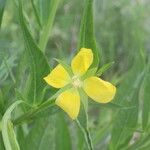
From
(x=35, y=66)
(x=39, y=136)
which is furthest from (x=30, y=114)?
(x=39, y=136)

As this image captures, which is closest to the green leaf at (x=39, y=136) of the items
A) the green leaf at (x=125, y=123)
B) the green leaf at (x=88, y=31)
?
the green leaf at (x=125, y=123)

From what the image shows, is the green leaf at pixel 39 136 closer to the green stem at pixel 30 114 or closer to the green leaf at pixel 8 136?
the green stem at pixel 30 114

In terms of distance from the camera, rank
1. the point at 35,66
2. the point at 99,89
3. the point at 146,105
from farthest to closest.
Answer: the point at 146,105 → the point at 35,66 → the point at 99,89

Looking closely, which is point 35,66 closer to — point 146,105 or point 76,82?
point 76,82

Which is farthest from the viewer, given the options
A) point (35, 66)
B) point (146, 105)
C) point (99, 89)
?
point (146, 105)

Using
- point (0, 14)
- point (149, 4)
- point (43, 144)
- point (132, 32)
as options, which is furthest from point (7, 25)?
point (0, 14)

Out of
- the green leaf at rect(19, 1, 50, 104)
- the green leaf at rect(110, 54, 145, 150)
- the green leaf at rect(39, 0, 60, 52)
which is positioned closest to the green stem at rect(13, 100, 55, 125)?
the green leaf at rect(19, 1, 50, 104)
